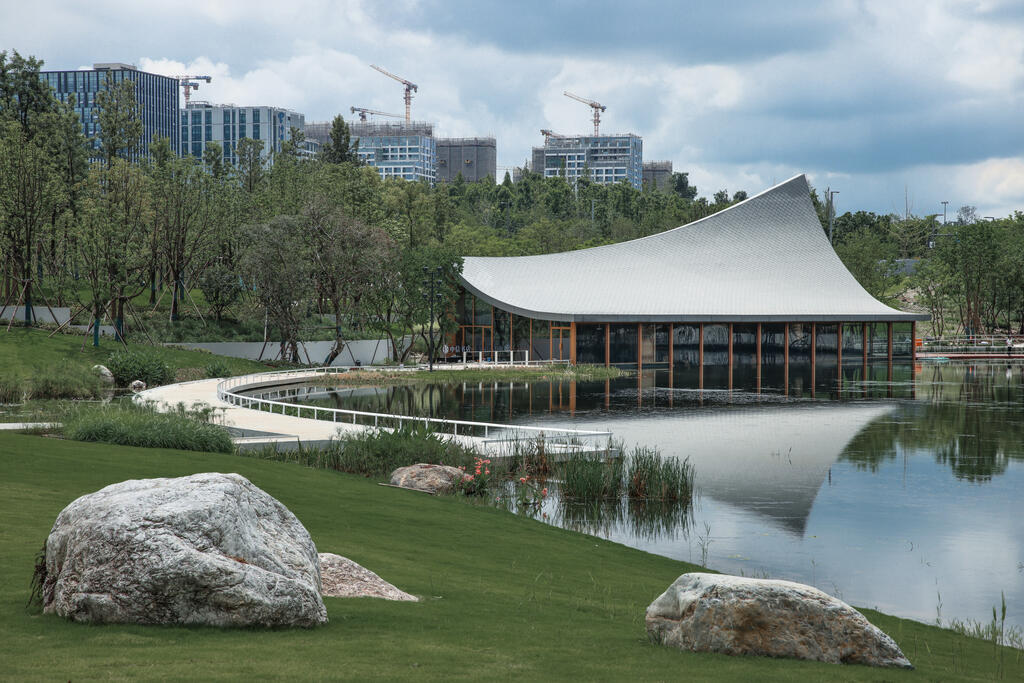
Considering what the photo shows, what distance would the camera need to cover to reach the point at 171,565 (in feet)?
17.9

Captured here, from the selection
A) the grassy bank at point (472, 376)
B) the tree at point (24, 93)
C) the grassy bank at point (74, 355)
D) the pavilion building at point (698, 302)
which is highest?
the tree at point (24, 93)

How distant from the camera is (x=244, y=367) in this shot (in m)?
37.8

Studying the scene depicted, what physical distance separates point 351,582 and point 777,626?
10.1 feet

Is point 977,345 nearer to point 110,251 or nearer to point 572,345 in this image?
point 572,345

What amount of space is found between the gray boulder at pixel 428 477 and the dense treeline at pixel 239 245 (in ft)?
78.4

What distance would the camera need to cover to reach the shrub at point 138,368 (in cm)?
3042

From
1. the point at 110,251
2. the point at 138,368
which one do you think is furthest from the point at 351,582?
the point at 110,251

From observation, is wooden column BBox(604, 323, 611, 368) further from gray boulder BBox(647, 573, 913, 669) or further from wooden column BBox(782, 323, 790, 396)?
gray boulder BBox(647, 573, 913, 669)

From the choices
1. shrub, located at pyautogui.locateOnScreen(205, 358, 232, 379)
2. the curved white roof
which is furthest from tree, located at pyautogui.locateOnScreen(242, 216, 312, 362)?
the curved white roof

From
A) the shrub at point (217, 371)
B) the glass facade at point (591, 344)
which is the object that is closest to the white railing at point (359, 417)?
the shrub at point (217, 371)

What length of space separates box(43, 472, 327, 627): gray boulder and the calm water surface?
6376mm

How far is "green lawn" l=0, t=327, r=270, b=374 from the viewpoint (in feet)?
101

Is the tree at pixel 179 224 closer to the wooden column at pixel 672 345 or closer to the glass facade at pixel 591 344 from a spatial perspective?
the glass facade at pixel 591 344

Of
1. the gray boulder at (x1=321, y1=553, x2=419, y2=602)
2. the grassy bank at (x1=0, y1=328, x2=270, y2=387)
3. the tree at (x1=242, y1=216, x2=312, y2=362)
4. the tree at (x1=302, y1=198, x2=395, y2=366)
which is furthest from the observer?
the tree at (x1=302, y1=198, x2=395, y2=366)
